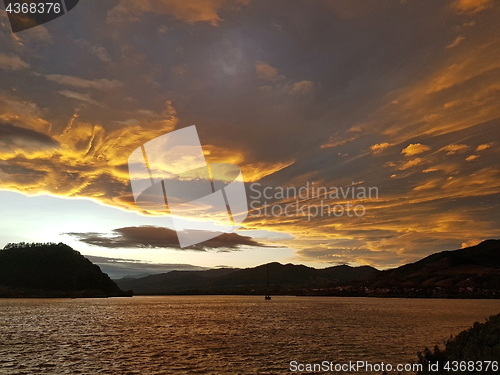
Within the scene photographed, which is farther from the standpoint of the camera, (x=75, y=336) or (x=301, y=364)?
(x=75, y=336)

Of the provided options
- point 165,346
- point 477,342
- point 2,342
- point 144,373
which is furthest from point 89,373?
point 477,342

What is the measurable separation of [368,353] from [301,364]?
10.1 m

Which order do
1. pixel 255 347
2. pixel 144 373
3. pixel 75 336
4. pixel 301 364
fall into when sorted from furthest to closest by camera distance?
pixel 75 336, pixel 255 347, pixel 301 364, pixel 144 373

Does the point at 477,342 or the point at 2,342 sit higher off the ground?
the point at 477,342

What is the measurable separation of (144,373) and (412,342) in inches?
1464

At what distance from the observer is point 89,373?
97.3 feet

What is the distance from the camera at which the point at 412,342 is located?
157ft

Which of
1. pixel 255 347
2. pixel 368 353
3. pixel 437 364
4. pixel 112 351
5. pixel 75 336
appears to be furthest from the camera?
pixel 75 336

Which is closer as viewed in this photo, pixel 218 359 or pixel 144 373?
pixel 144 373

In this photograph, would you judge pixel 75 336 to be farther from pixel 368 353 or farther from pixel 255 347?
pixel 368 353

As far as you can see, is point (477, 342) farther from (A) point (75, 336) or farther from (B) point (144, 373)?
(A) point (75, 336)

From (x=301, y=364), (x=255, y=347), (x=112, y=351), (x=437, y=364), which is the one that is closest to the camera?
(x=437, y=364)

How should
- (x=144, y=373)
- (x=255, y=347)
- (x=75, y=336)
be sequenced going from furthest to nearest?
(x=75, y=336) < (x=255, y=347) < (x=144, y=373)

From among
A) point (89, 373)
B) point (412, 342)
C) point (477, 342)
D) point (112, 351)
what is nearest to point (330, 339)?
point (412, 342)
